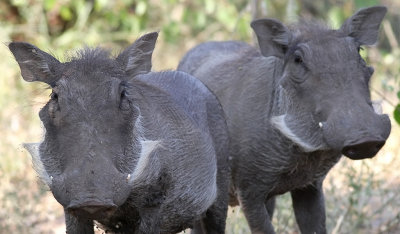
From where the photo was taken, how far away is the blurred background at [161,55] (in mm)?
6945

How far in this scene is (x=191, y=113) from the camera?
5406 mm

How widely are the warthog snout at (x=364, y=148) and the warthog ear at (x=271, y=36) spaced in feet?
3.22

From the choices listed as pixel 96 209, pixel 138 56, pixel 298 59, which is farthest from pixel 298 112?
pixel 96 209

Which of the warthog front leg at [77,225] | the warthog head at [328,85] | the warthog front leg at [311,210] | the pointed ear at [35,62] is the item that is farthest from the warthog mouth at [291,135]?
the pointed ear at [35,62]

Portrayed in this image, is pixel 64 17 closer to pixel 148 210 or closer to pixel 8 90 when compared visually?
pixel 8 90

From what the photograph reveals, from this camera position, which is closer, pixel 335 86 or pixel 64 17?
pixel 335 86

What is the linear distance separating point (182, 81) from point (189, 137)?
614 millimetres

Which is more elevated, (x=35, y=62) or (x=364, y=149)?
(x=35, y=62)

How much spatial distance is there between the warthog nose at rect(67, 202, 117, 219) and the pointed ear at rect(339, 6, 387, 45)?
2.38 m

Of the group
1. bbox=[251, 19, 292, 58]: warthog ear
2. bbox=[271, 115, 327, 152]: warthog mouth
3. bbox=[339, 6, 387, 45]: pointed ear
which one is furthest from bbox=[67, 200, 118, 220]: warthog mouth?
bbox=[339, 6, 387, 45]: pointed ear

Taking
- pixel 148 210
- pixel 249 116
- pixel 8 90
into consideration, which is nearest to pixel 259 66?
pixel 249 116

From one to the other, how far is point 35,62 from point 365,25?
89.9 inches

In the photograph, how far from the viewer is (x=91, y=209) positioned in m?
3.84

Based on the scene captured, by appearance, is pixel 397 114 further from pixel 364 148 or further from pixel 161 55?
pixel 161 55
